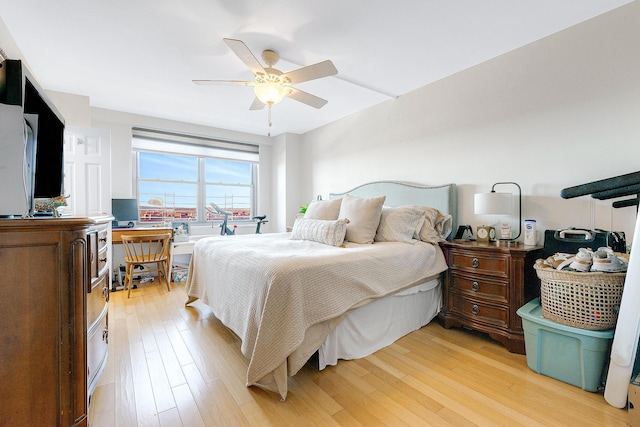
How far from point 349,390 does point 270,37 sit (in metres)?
2.59

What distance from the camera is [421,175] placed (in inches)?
128

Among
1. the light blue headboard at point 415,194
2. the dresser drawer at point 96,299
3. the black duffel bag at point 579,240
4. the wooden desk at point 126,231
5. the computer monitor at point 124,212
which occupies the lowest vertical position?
the dresser drawer at point 96,299

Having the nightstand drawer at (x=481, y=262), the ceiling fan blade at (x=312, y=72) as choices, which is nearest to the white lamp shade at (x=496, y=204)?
the nightstand drawer at (x=481, y=262)

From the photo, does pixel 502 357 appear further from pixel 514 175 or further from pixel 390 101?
pixel 390 101

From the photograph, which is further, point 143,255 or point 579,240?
point 143,255

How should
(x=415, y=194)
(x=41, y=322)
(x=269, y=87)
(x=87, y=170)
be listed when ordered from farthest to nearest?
(x=87, y=170)
(x=415, y=194)
(x=269, y=87)
(x=41, y=322)

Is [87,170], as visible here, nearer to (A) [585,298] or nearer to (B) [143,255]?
(B) [143,255]

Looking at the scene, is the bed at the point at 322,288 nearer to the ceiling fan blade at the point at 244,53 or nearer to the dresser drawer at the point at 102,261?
the dresser drawer at the point at 102,261

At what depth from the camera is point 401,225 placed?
8.65 feet

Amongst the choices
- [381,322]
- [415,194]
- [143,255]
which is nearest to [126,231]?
[143,255]

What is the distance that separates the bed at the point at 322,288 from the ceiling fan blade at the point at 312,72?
4.05 ft

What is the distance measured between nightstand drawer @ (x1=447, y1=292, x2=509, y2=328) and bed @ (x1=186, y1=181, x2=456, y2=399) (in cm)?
20

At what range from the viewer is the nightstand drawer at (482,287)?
2.13 meters

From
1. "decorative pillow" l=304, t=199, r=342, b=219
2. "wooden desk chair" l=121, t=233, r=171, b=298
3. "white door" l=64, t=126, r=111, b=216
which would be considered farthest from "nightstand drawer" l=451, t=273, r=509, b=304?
"white door" l=64, t=126, r=111, b=216
